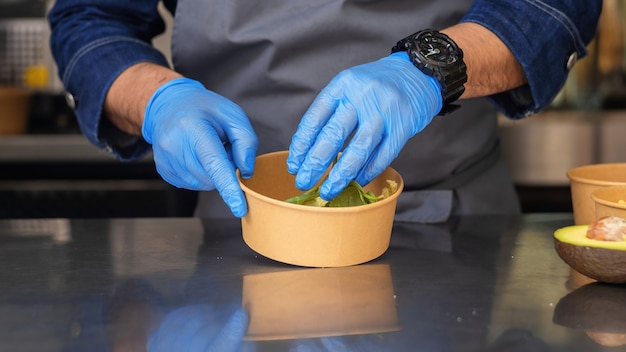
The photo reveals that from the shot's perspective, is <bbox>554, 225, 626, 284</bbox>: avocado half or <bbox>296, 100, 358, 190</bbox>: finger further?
<bbox>296, 100, 358, 190</bbox>: finger

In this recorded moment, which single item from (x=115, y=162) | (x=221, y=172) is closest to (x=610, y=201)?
(x=221, y=172)

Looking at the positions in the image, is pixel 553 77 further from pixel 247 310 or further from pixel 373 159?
pixel 247 310

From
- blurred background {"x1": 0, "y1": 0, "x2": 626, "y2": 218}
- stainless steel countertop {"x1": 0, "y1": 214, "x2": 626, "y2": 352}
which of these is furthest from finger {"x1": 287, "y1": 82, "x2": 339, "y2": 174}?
blurred background {"x1": 0, "y1": 0, "x2": 626, "y2": 218}

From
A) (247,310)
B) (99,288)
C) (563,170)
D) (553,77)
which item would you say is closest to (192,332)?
(247,310)

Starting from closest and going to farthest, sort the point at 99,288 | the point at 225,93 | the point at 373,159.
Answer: the point at 99,288 < the point at 373,159 < the point at 225,93

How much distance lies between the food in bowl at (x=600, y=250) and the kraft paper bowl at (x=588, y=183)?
149 millimetres

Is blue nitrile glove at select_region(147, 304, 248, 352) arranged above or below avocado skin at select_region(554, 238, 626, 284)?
below

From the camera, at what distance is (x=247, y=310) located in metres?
0.92

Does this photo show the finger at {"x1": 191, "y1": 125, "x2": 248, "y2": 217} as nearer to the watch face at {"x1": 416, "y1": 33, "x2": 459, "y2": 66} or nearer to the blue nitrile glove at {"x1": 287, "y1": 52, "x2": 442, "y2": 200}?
the blue nitrile glove at {"x1": 287, "y1": 52, "x2": 442, "y2": 200}

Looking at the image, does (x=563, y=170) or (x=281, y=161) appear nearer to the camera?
(x=281, y=161)

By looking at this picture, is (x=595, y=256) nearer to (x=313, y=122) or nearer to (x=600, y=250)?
(x=600, y=250)

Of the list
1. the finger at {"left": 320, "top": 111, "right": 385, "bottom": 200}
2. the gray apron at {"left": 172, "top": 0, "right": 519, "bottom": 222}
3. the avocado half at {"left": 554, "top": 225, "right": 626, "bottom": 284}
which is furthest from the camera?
the gray apron at {"left": 172, "top": 0, "right": 519, "bottom": 222}

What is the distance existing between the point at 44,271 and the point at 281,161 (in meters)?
0.38

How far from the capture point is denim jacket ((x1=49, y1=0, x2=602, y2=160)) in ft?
4.39
